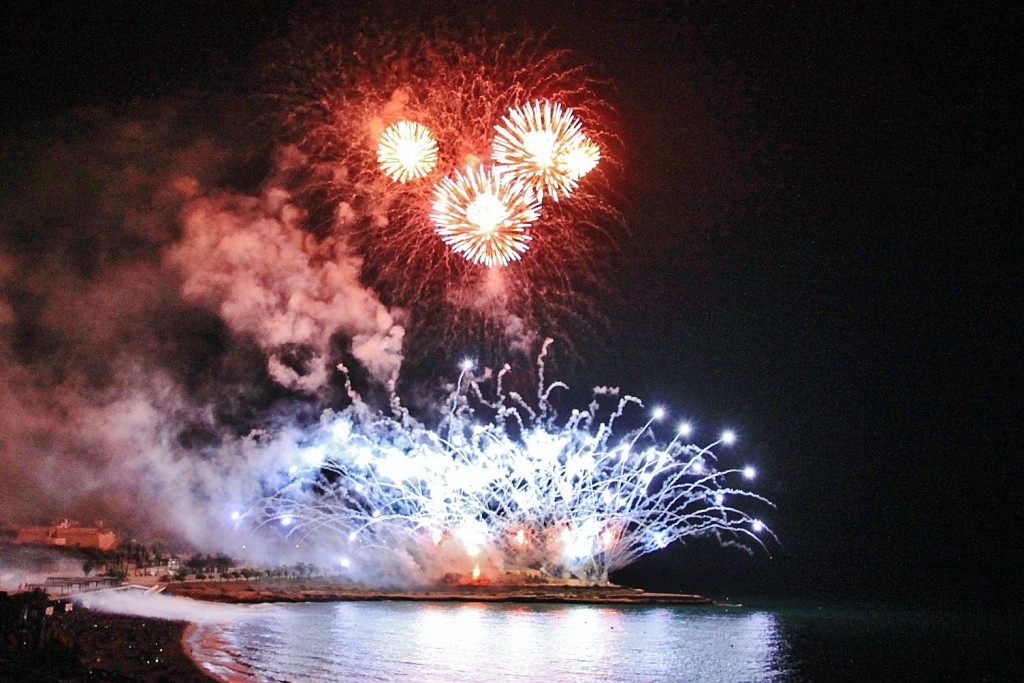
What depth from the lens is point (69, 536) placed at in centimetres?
3155

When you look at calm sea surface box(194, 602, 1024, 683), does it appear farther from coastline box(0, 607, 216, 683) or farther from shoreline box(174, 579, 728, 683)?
shoreline box(174, 579, 728, 683)

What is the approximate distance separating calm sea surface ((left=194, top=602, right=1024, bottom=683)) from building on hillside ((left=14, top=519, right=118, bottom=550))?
813 centimetres

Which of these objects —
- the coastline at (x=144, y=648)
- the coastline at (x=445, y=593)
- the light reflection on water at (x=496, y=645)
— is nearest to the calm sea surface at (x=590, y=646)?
the light reflection on water at (x=496, y=645)

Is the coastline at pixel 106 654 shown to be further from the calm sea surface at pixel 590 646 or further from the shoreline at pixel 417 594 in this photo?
the shoreline at pixel 417 594

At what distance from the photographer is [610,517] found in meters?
39.7

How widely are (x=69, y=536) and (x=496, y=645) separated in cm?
2028

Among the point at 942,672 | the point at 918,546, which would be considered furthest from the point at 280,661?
the point at 918,546

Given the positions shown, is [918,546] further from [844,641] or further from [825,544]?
[844,641]

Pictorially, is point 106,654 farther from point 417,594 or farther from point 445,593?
point 445,593

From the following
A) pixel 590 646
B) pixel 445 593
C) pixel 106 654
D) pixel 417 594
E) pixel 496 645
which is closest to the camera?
pixel 106 654

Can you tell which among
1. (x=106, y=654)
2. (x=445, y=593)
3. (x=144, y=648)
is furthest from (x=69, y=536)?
(x=106, y=654)

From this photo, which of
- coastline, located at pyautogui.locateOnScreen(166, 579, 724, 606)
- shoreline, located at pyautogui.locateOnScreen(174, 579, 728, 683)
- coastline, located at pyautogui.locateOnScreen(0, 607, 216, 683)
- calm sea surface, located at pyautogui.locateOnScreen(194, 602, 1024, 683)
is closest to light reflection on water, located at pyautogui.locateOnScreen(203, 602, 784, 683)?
calm sea surface, located at pyautogui.locateOnScreen(194, 602, 1024, 683)

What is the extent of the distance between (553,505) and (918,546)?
126ft

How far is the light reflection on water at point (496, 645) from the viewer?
17.1m
